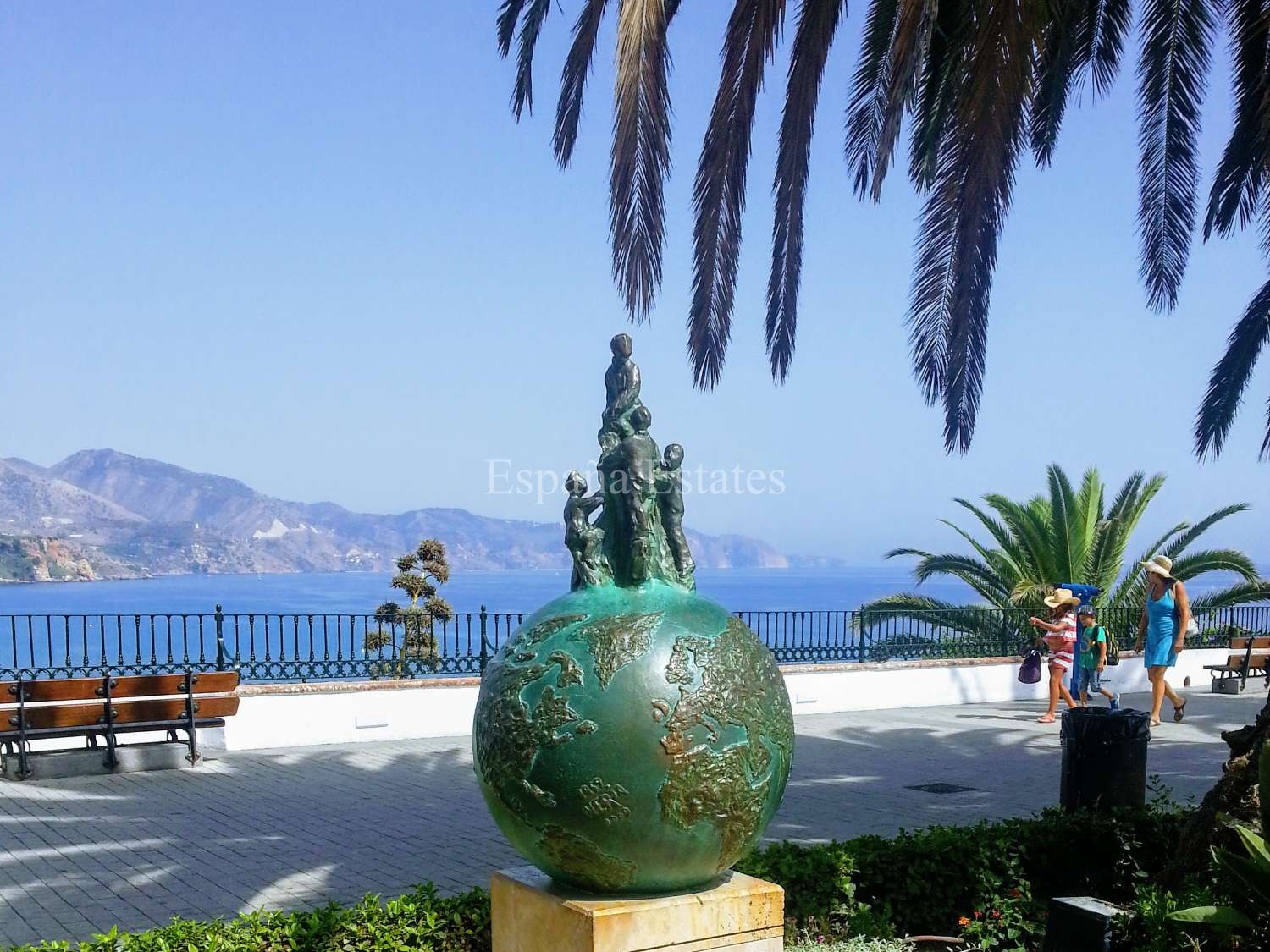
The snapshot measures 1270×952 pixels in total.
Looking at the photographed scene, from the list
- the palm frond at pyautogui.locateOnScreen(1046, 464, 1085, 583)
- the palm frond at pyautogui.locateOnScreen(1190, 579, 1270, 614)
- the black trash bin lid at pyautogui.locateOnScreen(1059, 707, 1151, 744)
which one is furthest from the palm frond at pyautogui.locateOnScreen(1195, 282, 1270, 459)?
the palm frond at pyautogui.locateOnScreen(1190, 579, 1270, 614)

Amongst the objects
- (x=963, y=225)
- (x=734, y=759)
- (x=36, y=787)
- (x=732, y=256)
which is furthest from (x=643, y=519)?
(x=36, y=787)

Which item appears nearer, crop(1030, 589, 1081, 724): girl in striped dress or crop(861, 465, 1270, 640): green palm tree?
crop(1030, 589, 1081, 724): girl in striped dress

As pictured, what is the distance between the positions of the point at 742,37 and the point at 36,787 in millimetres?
9533

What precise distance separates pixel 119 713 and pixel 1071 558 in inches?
658

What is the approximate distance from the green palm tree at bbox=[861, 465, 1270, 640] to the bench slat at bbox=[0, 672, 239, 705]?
12013 mm

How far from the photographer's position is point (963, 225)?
24.6 feet

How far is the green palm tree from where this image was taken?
72.2ft

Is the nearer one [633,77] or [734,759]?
[734,759]

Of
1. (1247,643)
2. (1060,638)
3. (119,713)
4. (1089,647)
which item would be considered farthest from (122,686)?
(1247,643)

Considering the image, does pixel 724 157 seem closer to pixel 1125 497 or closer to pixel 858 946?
pixel 858 946

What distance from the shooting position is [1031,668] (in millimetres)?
17781

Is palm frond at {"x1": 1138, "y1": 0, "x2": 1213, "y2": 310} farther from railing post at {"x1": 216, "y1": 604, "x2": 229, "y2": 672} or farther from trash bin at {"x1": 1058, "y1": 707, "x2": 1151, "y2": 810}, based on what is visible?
railing post at {"x1": 216, "y1": 604, "x2": 229, "y2": 672}

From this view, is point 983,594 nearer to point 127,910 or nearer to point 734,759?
point 127,910

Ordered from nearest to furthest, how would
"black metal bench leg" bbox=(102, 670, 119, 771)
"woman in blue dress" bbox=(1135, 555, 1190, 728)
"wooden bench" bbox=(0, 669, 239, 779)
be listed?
1. "wooden bench" bbox=(0, 669, 239, 779)
2. "black metal bench leg" bbox=(102, 670, 119, 771)
3. "woman in blue dress" bbox=(1135, 555, 1190, 728)
